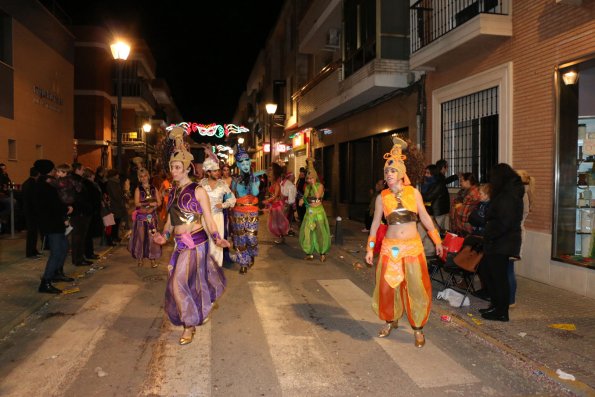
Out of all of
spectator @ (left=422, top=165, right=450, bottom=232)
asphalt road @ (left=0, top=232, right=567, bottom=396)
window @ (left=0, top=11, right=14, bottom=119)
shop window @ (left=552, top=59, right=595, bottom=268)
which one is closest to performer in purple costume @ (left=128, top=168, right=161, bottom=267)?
asphalt road @ (left=0, top=232, right=567, bottom=396)

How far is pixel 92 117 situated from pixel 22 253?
24.7m

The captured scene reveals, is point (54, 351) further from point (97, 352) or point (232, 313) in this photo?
point (232, 313)

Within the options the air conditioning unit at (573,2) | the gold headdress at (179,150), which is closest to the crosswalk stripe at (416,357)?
the gold headdress at (179,150)

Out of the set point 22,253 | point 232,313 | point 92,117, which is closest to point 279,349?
point 232,313

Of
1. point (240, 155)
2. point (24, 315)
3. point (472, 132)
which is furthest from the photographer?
point (472, 132)

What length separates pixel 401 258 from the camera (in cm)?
545

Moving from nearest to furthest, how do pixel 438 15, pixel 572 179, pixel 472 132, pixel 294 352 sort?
1. pixel 294 352
2. pixel 572 179
3. pixel 472 132
4. pixel 438 15

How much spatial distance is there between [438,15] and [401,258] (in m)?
8.99

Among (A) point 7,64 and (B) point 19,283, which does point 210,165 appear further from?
(A) point 7,64

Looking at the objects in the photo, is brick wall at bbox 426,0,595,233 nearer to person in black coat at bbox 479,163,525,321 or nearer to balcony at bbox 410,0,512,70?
balcony at bbox 410,0,512,70

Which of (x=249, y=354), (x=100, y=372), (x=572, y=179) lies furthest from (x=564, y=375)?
(x=572, y=179)

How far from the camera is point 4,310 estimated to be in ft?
21.9

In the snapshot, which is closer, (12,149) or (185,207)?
(185,207)

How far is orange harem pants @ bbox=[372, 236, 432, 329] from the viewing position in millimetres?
5340
